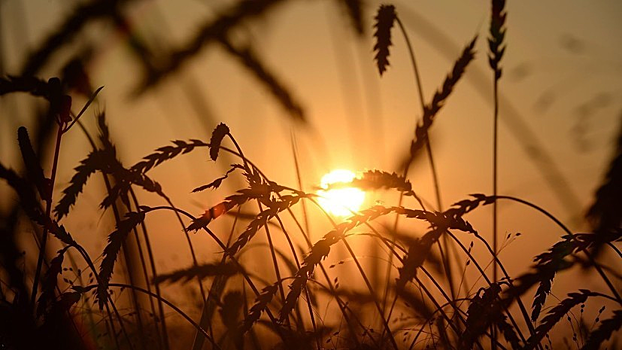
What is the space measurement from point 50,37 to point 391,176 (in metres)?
0.91

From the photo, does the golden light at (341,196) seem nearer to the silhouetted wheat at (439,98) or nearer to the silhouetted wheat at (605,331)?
the silhouetted wheat at (439,98)

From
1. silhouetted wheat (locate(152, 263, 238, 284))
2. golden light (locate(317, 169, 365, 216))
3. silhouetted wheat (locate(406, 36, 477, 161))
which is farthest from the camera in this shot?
silhouetted wheat (locate(406, 36, 477, 161))

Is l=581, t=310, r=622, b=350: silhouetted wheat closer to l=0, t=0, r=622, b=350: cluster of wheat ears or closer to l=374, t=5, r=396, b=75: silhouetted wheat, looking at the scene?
l=0, t=0, r=622, b=350: cluster of wheat ears

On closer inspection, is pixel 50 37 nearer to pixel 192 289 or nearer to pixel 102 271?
pixel 192 289

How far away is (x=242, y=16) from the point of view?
6.11 feet

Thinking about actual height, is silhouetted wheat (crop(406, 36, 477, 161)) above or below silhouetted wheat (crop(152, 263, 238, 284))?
above

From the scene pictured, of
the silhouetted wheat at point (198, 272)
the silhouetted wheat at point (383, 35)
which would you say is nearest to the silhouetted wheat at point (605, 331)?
the silhouetted wheat at point (198, 272)

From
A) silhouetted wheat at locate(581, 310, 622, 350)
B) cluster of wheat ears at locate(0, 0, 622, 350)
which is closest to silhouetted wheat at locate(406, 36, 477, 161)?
cluster of wheat ears at locate(0, 0, 622, 350)

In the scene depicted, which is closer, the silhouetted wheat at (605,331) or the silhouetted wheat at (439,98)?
the silhouetted wheat at (605,331)

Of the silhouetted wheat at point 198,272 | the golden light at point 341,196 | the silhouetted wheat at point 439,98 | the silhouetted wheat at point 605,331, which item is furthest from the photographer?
the silhouetted wheat at point 439,98

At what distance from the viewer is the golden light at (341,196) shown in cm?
145

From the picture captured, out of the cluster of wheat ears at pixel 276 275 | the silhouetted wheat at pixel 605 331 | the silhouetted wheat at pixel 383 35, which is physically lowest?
the silhouetted wheat at pixel 605 331

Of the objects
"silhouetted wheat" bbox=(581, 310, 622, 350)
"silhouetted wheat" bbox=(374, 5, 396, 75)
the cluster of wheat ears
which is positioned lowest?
"silhouetted wheat" bbox=(581, 310, 622, 350)

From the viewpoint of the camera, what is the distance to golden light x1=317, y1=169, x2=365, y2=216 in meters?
1.45
